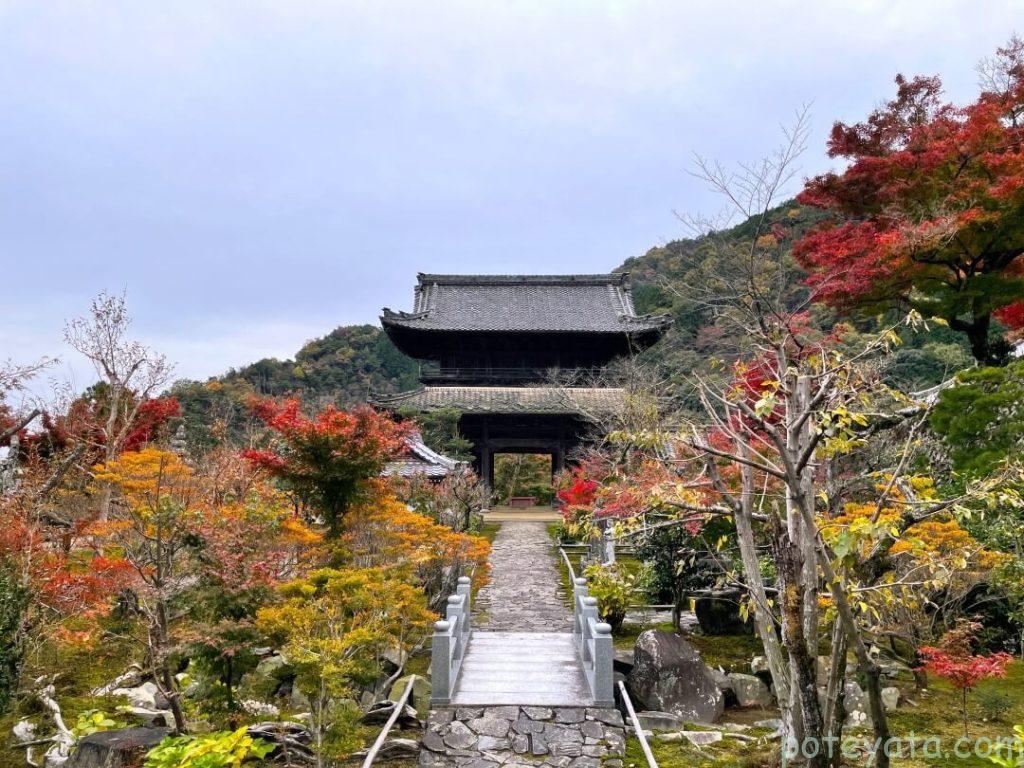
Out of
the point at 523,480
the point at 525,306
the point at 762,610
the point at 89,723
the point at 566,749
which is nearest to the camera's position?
the point at 762,610

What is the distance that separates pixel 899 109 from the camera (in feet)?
43.9

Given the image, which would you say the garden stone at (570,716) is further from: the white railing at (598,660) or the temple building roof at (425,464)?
the temple building roof at (425,464)

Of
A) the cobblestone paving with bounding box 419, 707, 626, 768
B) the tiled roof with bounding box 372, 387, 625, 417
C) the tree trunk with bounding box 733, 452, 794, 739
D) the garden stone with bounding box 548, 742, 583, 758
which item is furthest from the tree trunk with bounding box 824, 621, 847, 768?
the tiled roof with bounding box 372, 387, 625, 417

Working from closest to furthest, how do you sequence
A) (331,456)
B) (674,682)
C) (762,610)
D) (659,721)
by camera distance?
(762,610) < (659,721) < (674,682) < (331,456)

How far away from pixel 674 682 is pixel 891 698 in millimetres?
2728

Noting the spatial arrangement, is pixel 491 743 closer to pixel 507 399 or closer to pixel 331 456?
pixel 331 456

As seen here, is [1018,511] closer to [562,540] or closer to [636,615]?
[636,615]

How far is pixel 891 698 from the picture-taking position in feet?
28.8

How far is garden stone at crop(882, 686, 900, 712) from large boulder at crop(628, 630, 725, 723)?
2.00m

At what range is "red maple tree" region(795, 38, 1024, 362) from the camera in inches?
460

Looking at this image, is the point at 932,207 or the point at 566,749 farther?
the point at 932,207

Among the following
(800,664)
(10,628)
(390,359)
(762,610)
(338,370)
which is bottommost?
(10,628)

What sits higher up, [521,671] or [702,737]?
[521,671]

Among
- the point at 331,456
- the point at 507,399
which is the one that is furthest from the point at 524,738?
the point at 507,399
